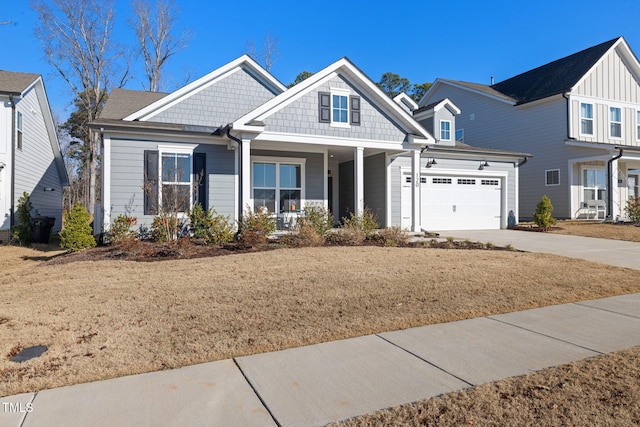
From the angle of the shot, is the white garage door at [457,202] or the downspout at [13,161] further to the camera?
the white garage door at [457,202]

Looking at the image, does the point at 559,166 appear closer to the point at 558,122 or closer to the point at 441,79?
the point at 558,122

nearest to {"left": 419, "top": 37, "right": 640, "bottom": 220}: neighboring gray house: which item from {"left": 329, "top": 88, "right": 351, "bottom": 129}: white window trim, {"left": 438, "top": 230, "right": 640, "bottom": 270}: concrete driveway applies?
{"left": 438, "top": 230, "right": 640, "bottom": 270}: concrete driveway

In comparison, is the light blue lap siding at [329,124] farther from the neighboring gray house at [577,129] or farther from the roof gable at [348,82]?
the neighboring gray house at [577,129]

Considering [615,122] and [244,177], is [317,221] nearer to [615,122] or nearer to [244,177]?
[244,177]

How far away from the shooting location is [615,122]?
21.7 m

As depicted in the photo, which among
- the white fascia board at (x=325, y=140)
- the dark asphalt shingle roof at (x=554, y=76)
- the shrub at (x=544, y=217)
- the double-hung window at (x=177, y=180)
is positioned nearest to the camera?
the double-hung window at (x=177, y=180)

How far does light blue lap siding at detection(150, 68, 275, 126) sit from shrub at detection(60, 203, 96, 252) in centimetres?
502

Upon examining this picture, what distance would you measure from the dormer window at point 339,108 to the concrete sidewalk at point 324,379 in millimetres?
9516

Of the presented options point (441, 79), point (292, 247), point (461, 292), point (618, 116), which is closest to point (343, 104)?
point (292, 247)

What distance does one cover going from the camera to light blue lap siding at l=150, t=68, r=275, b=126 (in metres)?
15.1

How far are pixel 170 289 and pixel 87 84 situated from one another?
23882 mm

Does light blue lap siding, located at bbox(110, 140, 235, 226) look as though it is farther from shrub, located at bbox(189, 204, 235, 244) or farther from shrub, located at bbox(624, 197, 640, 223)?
shrub, located at bbox(624, 197, 640, 223)

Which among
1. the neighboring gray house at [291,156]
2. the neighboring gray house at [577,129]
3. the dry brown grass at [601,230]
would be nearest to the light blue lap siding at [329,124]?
the neighboring gray house at [291,156]

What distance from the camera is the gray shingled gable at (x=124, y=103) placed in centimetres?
1544
